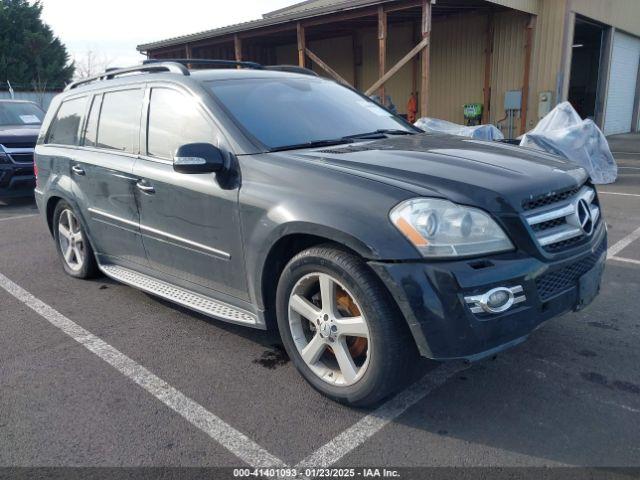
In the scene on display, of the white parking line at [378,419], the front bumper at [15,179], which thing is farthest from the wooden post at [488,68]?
the white parking line at [378,419]

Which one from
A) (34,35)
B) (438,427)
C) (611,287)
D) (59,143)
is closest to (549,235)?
(438,427)

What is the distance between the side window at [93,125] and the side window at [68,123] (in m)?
0.18

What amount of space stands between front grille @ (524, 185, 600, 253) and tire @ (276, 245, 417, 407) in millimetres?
778

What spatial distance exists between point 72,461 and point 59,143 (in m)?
3.26

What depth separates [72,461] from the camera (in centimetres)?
239

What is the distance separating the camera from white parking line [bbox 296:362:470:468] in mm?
2375

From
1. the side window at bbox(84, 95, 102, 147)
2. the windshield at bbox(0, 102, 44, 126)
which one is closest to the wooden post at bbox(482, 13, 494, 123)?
the windshield at bbox(0, 102, 44, 126)

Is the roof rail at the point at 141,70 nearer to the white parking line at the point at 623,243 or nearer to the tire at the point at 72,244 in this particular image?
the tire at the point at 72,244

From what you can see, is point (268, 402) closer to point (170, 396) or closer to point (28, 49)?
point (170, 396)

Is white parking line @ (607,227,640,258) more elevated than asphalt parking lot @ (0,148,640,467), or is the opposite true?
asphalt parking lot @ (0,148,640,467)

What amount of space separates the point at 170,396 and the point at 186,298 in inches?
28.0

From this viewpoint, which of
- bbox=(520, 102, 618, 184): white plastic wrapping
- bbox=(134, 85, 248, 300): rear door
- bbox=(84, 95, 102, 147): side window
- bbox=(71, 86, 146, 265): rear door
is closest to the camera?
bbox=(134, 85, 248, 300): rear door

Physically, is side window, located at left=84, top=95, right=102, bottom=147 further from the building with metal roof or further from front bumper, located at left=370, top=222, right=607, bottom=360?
the building with metal roof

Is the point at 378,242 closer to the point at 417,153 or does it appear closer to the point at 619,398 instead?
the point at 417,153
